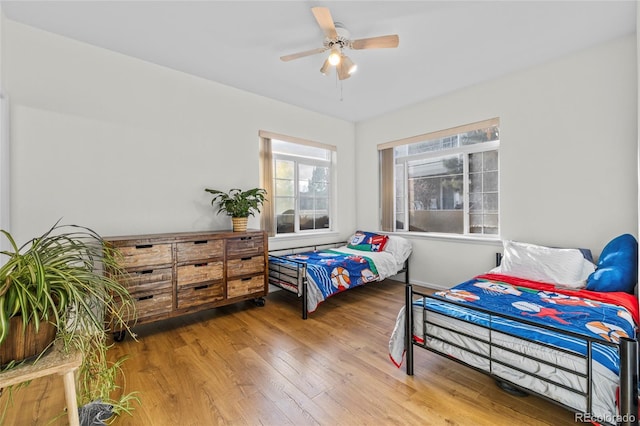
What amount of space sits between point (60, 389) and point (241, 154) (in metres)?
2.73

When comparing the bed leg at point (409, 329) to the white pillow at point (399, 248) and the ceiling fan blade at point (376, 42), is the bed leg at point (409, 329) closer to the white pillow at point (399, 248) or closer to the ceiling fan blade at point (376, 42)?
the ceiling fan blade at point (376, 42)

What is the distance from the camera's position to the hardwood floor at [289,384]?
5.32 ft

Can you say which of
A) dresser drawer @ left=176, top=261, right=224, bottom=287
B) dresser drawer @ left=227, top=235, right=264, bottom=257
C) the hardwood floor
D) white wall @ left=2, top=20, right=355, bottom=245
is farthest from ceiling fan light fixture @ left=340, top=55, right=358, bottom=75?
the hardwood floor

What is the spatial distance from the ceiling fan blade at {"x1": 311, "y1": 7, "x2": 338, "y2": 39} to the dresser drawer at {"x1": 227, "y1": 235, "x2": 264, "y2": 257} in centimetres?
215

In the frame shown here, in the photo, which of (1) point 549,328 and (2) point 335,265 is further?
(2) point 335,265

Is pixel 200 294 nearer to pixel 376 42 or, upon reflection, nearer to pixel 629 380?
pixel 376 42

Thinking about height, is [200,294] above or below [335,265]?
below

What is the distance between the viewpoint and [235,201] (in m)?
3.30

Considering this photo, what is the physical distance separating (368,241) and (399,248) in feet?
1.60

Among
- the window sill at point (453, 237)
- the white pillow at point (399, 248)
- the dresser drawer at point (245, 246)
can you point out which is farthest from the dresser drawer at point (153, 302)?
the window sill at point (453, 237)

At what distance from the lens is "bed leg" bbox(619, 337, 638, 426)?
47.5 inches

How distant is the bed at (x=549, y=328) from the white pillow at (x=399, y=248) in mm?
1314

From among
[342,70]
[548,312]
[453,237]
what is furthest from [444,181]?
[548,312]

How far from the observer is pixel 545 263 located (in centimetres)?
271
